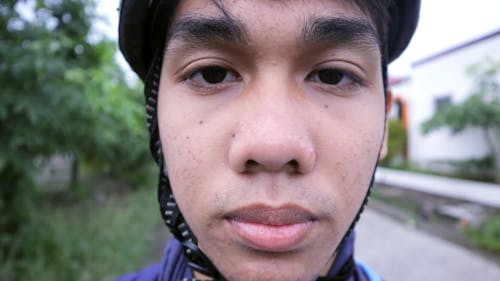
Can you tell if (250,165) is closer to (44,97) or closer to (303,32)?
(303,32)

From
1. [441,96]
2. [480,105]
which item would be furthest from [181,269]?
[441,96]

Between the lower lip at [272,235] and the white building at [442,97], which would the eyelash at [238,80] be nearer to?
the lower lip at [272,235]

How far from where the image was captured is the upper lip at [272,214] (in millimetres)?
800

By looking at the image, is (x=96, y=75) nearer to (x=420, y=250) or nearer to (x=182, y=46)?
(x=182, y=46)

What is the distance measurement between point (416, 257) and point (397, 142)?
7579 mm

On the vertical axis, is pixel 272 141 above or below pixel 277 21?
below

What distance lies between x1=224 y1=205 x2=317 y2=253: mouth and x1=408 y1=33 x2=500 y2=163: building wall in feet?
25.0

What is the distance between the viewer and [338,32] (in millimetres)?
882

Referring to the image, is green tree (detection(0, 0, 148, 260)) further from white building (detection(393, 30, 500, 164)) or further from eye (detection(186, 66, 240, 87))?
white building (detection(393, 30, 500, 164))

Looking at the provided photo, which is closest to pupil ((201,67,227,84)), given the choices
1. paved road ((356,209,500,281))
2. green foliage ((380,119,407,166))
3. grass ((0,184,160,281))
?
grass ((0,184,160,281))

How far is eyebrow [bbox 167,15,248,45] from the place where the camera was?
2.80ft

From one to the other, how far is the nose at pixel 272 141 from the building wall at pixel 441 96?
757cm

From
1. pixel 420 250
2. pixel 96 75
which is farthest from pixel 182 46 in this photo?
pixel 420 250

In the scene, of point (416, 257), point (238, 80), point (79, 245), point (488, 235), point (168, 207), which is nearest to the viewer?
point (238, 80)
